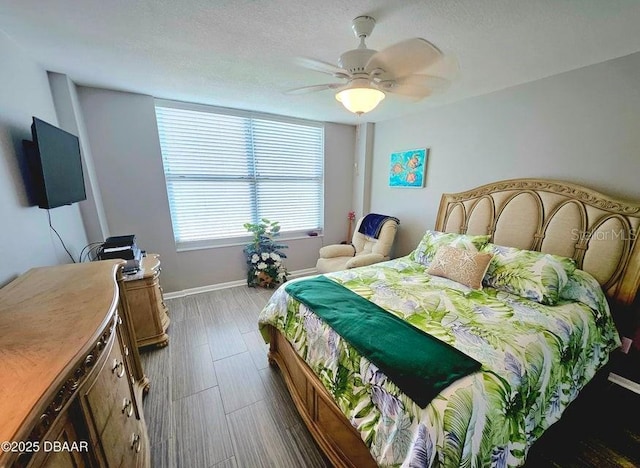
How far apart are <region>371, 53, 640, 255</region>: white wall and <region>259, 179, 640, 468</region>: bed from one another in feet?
0.54

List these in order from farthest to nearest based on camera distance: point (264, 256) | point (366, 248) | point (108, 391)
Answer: point (366, 248)
point (264, 256)
point (108, 391)

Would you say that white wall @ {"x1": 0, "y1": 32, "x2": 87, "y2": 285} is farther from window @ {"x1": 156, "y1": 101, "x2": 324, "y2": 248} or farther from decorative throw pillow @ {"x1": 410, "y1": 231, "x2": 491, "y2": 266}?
decorative throw pillow @ {"x1": 410, "y1": 231, "x2": 491, "y2": 266}

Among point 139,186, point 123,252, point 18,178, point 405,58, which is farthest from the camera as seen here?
point 139,186

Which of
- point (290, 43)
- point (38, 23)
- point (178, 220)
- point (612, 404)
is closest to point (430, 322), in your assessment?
point (612, 404)

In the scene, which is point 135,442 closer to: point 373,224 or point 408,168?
point 373,224

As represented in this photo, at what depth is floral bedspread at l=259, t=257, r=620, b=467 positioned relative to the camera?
36.7 inches

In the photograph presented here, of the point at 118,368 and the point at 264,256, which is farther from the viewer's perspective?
the point at 264,256

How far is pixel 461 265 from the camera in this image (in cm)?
204

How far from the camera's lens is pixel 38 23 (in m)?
1.41

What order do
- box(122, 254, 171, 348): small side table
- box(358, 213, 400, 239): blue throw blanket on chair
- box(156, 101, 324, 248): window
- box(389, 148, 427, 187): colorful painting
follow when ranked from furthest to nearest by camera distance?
box(358, 213, 400, 239): blue throw blanket on chair
box(389, 148, 427, 187): colorful painting
box(156, 101, 324, 248): window
box(122, 254, 171, 348): small side table

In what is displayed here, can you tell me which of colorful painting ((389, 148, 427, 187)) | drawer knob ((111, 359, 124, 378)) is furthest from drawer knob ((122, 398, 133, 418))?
colorful painting ((389, 148, 427, 187))

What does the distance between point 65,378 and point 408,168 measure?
11.2 ft

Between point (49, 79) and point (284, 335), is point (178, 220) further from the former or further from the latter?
point (284, 335)

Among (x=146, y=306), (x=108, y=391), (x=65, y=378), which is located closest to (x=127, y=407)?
(x=108, y=391)
